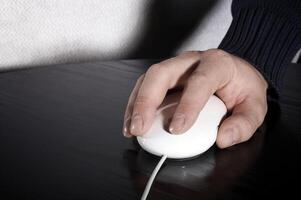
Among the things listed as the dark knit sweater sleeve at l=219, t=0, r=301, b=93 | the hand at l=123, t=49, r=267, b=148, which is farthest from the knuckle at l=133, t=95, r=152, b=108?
the dark knit sweater sleeve at l=219, t=0, r=301, b=93

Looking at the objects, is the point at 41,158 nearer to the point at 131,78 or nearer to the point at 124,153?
the point at 124,153

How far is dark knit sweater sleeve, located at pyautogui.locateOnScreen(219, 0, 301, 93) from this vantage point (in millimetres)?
526

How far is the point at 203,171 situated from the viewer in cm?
34

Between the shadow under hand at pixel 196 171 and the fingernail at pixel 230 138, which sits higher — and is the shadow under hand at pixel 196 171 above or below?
below

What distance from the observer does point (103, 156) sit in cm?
36

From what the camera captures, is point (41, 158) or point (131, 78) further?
point (131, 78)

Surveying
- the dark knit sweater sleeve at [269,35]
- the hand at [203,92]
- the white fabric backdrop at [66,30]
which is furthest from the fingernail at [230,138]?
the white fabric backdrop at [66,30]

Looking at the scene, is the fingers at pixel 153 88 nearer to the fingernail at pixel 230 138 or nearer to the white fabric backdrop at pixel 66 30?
the fingernail at pixel 230 138

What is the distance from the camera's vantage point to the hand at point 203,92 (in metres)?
0.36

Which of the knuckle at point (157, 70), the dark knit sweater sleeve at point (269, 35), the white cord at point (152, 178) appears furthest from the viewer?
the dark knit sweater sleeve at point (269, 35)

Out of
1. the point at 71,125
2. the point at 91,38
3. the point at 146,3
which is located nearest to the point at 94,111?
the point at 71,125

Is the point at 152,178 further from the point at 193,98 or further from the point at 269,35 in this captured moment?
the point at 269,35

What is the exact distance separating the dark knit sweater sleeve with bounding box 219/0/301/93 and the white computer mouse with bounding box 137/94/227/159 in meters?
0.18

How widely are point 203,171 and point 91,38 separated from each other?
42 centimetres
